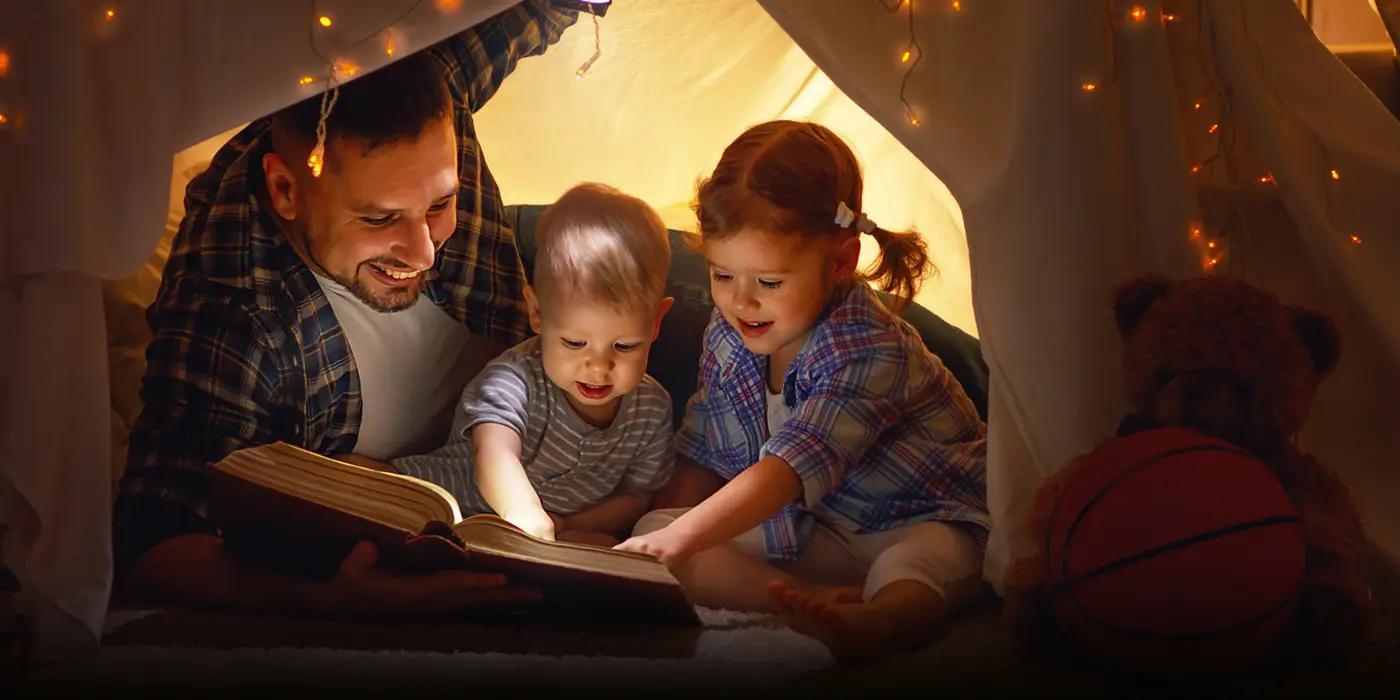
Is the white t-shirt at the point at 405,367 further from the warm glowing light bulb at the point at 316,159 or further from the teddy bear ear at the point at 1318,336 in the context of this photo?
the teddy bear ear at the point at 1318,336

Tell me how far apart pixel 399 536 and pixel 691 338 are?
785mm

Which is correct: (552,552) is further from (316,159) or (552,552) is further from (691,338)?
(691,338)

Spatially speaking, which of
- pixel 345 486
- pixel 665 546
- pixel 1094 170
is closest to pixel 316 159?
pixel 345 486

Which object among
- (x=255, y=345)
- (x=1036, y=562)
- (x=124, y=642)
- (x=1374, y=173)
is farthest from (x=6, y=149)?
(x=1374, y=173)

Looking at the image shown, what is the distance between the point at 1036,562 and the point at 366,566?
0.70 meters

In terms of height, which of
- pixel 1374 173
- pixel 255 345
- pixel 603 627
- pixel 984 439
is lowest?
pixel 603 627

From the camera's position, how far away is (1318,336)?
141cm

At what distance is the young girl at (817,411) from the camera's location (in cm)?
163

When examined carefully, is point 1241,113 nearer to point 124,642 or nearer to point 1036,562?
point 1036,562

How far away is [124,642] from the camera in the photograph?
4.44ft

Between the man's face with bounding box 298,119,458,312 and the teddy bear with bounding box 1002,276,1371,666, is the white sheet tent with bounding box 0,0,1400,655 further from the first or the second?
the man's face with bounding box 298,119,458,312

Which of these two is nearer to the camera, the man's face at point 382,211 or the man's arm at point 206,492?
the man's arm at point 206,492

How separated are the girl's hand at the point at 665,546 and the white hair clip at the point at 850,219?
0.46 m

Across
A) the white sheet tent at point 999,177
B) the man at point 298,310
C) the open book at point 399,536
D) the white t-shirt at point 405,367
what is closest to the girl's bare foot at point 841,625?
the open book at point 399,536
